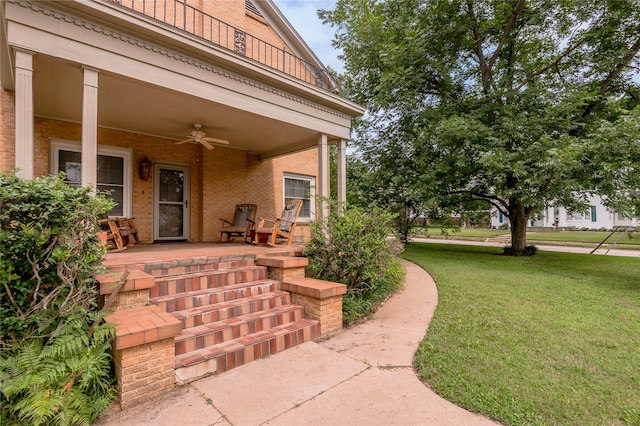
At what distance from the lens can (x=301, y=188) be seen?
9.70 m

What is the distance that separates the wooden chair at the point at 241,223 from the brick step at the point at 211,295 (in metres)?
2.89

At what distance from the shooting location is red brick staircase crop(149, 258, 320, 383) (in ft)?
8.96

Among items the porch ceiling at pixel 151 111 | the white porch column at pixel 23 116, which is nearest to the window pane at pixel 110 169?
the porch ceiling at pixel 151 111

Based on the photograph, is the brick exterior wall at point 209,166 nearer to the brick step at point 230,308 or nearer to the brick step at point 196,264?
the brick step at point 196,264

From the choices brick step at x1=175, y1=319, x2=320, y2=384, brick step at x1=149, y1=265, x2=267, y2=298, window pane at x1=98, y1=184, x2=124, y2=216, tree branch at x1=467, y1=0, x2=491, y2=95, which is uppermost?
tree branch at x1=467, y1=0, x2=491, y2=95

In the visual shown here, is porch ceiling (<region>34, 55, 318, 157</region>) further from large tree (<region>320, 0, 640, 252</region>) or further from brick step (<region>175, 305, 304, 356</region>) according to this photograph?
large tree (<region>320, 0, 640, 252</region>)

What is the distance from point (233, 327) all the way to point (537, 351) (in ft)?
10.2

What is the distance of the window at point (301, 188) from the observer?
30.3 feet

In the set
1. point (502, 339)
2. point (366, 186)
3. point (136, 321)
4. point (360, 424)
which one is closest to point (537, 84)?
point (366, 186)

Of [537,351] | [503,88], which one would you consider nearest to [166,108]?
[537,351]

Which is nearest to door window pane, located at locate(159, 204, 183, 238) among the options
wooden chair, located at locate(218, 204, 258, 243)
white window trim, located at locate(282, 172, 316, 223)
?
wooden chair, located at locate(218, 204, 258, 243)

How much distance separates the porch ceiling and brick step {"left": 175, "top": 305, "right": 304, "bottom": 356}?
131 inches

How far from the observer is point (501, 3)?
27.8 ft

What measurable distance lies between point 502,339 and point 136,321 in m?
3.67
